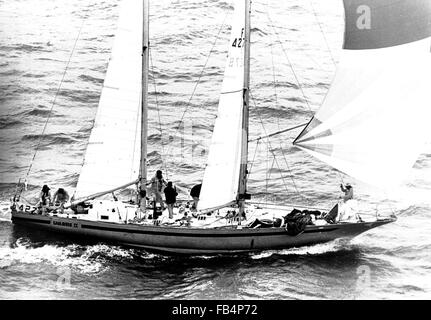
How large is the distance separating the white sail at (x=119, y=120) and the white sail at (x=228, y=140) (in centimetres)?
257

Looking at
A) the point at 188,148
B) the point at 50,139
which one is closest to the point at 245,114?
the point at 188,148

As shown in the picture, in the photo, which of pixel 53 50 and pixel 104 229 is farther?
pixel 53 50

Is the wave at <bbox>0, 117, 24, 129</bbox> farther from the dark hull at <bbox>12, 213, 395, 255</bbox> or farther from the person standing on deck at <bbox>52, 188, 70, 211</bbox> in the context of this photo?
the dark hull at <bbox>12, 213, 395, 255</bbox>

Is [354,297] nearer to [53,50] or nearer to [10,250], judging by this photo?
[10,250]

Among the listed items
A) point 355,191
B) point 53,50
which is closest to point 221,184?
point 355,191

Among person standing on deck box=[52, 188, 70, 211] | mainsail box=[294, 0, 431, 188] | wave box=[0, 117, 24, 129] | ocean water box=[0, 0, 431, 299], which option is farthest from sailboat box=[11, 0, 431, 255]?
wave box=[0, 117, 24, 129]

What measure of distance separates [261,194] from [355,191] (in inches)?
137

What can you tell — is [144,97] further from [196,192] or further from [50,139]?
[50,139]

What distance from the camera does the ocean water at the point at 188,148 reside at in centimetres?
2130

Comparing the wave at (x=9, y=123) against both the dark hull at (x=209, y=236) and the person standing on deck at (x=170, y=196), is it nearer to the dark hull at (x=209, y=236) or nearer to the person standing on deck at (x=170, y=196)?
the dark hull at (x=209, y=236)

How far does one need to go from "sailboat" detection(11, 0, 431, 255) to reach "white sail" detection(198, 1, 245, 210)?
30 mm

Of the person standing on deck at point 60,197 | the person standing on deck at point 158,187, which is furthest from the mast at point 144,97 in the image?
the person standing on deck at point 60,197

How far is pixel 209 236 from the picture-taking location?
23.2 meters

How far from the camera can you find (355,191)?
28.2 m
